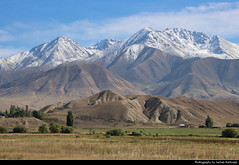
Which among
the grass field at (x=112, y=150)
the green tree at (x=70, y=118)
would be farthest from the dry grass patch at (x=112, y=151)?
the green tree at (x=70, y=118)

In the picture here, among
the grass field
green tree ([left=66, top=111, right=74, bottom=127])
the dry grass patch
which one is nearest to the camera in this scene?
the dry grass patch

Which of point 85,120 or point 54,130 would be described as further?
point 85,120

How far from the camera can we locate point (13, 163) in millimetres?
30562

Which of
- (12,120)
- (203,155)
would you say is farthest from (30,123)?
(203,155)

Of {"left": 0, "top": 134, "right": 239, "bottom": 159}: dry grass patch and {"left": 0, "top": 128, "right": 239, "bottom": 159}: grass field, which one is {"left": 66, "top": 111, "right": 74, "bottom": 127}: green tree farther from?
{"left": 0, "top": 134, "right": 239, "bottom": 159}: dry grass patch

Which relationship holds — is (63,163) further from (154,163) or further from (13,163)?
(154,163)

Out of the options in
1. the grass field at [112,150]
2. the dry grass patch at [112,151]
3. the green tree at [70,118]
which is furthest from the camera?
the green tree at [70,118]

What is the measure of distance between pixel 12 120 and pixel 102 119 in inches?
2288

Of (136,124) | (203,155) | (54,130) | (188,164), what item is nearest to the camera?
(188,164)

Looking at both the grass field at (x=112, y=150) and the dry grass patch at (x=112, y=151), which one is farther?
the grass field at (x=112, y=150)

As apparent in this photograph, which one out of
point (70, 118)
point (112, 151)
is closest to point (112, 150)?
point (112, 151)

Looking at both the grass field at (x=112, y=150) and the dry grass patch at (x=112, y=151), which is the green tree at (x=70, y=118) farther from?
the dry grass patch at (x=112, y=151)

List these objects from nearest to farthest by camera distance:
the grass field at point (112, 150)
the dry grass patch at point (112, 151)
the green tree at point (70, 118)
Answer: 1. the dry grass patch at point (112, 151)
2. the grass field at point (112, 150)
3. the green tree at point (70, 118)

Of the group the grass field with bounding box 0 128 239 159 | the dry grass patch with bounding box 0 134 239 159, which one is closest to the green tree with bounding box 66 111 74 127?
the grass field with bounding box 0 128 239 159
